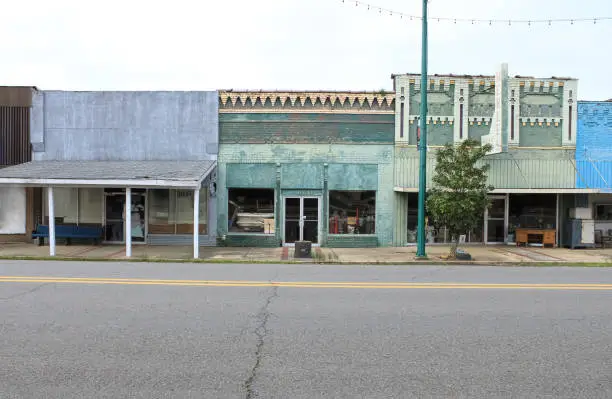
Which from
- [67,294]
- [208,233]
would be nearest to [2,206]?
[208,233]

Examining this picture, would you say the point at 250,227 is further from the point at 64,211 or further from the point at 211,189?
the point at 64,211

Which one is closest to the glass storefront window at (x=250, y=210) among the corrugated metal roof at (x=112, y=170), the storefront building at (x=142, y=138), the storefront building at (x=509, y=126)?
the storefront building at (x=142, y=138)

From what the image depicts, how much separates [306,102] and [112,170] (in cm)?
728

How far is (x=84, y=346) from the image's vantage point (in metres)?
5.52

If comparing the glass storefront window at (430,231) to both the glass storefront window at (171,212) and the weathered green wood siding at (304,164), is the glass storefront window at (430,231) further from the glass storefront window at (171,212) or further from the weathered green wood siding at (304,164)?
the glass storefront window at (171,212)

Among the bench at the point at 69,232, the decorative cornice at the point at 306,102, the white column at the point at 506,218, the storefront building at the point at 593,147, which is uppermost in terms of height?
the decorative cornice at the point at 306,102

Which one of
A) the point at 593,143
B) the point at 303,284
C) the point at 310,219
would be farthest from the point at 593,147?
the point at 303,284

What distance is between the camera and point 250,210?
18.0m

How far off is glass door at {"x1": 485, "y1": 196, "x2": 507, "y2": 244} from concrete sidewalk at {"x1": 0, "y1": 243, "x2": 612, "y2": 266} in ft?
2.85

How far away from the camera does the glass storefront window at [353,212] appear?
17984 mm

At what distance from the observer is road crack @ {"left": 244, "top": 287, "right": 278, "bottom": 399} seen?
4422mm

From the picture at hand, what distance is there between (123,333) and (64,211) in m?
14.1

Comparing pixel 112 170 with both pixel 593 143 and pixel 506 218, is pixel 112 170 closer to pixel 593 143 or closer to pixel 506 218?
pixel 506 218

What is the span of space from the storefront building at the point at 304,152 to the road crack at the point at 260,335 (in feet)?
29.6
